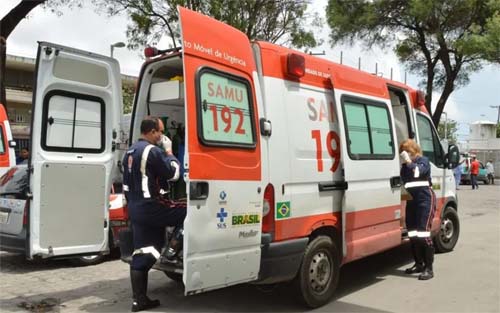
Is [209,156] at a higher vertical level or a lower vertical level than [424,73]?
lower

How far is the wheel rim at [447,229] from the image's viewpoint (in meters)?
8.47

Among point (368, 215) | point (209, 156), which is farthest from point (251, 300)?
point (209, 156)

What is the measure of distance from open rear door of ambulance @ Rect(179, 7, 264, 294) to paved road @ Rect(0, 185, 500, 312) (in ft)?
3.49

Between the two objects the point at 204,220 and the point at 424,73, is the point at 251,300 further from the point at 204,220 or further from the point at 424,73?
the point at 424,73

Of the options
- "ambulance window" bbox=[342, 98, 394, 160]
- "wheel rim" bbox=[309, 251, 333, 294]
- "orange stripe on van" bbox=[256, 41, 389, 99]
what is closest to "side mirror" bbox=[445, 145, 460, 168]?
"ambulance window" bbox=[342, 98, 394, 160]

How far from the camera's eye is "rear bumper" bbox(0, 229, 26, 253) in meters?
6.79

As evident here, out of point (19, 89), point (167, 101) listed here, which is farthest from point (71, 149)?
point (19, 89)

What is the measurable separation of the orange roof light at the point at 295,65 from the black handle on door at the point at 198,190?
151 centimetres

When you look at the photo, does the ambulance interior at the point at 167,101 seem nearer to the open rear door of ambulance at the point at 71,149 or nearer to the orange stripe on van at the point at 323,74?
Result: the orange stripe on van at the point at 323,74

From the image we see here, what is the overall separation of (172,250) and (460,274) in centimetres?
413

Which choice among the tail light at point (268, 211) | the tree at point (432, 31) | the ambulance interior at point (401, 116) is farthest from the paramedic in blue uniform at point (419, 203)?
the tree at point (432, 31)

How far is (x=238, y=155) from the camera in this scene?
4660mm

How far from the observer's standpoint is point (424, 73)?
25.9 m

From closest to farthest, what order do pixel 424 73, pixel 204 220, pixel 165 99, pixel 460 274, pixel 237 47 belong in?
pixel 204 220 < pixel 237 47 < pixel 165 99 < pixel 460 274 < pixel 424 73
